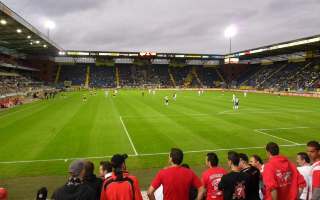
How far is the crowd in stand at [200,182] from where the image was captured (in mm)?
5222

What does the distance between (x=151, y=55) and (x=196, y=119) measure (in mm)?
83617

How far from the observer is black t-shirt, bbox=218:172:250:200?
577cm

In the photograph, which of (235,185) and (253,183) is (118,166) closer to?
(235,185)

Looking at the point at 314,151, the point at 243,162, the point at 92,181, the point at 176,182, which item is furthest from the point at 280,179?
the point at 92,181

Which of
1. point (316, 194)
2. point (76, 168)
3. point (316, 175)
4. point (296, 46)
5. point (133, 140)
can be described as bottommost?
point (133, 140)

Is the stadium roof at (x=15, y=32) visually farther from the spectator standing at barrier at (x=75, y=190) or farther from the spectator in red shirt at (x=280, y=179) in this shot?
the spectator in red shirt at (x=280, y=179)

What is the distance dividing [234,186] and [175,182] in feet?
3.62

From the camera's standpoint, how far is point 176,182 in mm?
6105

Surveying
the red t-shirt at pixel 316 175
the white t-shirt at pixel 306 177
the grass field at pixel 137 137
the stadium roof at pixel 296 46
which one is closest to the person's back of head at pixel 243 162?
the red t-shirt at pixel 316 175

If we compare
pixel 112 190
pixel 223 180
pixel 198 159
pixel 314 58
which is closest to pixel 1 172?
pixel 198 159

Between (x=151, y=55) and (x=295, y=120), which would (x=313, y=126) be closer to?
(x=295, y=120)

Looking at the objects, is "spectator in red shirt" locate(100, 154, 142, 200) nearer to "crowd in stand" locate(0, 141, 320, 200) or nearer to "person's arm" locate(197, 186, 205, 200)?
"crowd in stand" locate(0, 141, 320, 200)

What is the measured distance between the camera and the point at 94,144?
67.8ft

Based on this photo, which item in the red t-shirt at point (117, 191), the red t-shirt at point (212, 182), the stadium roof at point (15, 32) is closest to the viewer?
the red t-shirt at point (117, 191)
